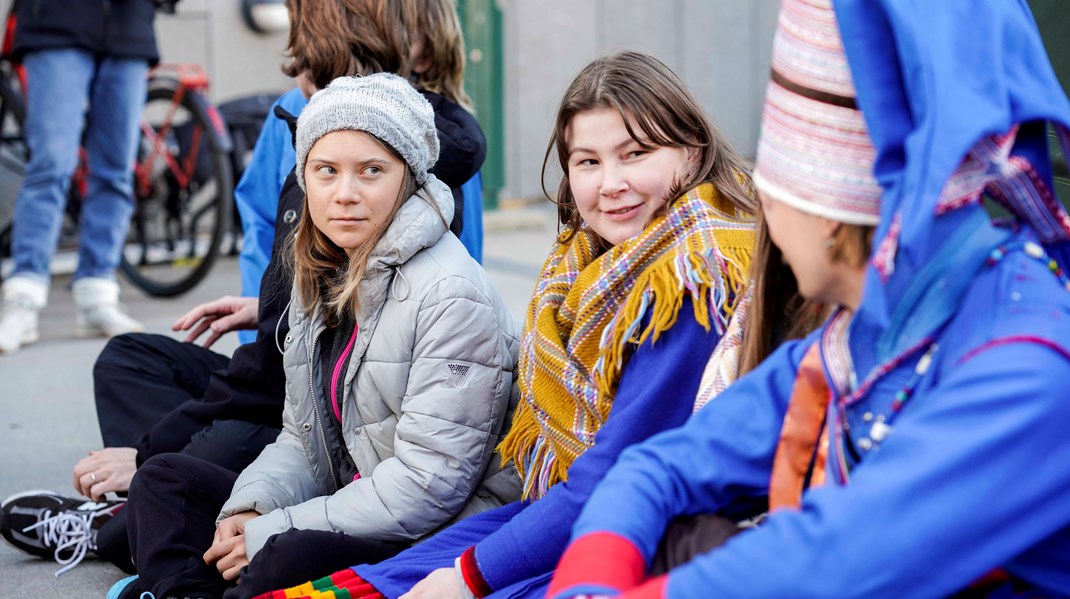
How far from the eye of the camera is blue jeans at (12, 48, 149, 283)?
4.91 metres

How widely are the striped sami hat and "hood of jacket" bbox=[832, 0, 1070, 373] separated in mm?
54

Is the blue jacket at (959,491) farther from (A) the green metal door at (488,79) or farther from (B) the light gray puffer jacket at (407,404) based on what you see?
(A) the green metal door at (488,79)

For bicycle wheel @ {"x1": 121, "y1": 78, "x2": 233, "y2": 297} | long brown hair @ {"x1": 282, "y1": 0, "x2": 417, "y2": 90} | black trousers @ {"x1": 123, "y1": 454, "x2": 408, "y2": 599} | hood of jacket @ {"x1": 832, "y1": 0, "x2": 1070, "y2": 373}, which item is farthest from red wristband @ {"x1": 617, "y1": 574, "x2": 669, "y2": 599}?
bicycle wheel @ {"x1": 121, "y1": 78, "x2": 233, "y2": 297}

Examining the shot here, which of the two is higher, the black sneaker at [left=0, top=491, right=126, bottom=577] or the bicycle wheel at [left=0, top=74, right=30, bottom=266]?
the bicycle wheel at [left=0, top=74, right=30, bottom=266]

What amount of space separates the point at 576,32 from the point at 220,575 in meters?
6.71

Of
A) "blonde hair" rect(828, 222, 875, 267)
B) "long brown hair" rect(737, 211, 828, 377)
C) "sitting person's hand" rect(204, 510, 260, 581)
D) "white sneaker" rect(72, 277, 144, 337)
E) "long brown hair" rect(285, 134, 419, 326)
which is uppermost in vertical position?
"blonde hair" rect(828, 222, 875, 267)

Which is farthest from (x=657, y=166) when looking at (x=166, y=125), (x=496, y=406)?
(x=166, y=125)

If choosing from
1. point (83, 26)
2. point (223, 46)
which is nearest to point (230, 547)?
point (83, 26)

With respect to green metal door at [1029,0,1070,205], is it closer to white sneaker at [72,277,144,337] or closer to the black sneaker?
the black sneaker

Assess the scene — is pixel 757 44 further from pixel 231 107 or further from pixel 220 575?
pixel 220 575

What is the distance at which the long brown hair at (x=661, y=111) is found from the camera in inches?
86.8

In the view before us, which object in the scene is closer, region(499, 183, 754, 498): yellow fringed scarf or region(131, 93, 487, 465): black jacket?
region(499, 183, 754, 498): yellow fringed scarf

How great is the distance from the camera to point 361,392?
8.23ft

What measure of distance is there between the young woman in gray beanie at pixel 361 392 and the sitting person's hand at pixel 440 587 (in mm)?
286
